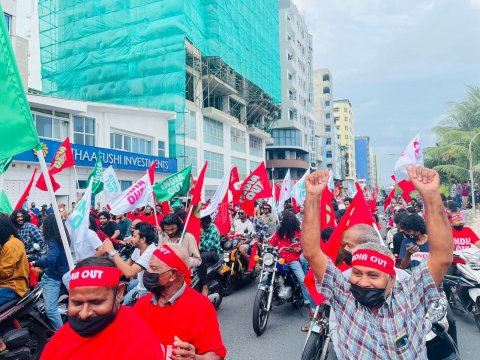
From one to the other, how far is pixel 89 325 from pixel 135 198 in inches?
211

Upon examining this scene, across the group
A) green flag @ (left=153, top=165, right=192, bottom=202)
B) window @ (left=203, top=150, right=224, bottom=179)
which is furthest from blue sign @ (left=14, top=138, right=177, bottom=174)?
green flag @ (left=153, top=165, right=192, bottom=202)

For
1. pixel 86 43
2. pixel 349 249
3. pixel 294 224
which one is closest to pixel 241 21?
pixel 86 43

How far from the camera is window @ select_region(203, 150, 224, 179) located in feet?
104

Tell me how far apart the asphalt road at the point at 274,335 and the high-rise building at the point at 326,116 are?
65831 mm

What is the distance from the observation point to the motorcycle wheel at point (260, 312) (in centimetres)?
485

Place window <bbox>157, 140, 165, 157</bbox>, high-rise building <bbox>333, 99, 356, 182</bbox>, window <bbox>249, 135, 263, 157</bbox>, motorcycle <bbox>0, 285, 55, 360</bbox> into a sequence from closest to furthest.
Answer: motorcycle <bbox>0, 285, 55, 360</bbox>
window <bbox>157, 140, 165, 157</bbox>
window <bbox>249, 135, 263, 157</bbox>
high-rise building <bbox>333, 99, 356, 182</bbox>

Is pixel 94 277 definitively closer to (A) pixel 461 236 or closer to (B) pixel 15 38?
(A) pixel 461 236

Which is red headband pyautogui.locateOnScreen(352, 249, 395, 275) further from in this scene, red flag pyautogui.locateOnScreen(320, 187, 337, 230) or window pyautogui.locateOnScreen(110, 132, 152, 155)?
window pyautogui.locateOnScreen(110, 132, 152, 155)

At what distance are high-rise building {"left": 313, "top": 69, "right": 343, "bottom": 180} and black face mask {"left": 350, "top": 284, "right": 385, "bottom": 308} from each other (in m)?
69.3

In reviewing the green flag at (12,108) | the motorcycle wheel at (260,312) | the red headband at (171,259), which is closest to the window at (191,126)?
the motorcycle wheel at (260,312)

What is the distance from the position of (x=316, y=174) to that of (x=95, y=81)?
29.2 m

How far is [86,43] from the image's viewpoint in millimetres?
28281

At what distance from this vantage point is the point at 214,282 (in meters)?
6.13

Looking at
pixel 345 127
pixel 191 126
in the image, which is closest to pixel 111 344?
pixel 191 126
